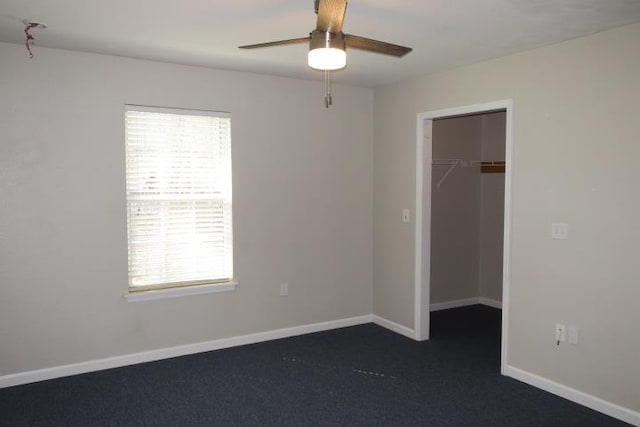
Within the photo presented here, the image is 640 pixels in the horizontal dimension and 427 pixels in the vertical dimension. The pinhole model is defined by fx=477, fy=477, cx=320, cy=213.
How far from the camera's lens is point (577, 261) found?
3.26 m

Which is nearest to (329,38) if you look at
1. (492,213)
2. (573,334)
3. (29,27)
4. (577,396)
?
(29,27)

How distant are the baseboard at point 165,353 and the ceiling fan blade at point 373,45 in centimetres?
296

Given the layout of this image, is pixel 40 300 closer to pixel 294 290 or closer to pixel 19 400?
pixel 19 400

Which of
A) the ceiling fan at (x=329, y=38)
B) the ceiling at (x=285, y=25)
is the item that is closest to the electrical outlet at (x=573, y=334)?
the ceiling at (x=285, y=25)

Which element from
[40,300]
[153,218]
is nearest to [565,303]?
[153,218]

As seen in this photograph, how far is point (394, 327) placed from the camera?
4859mm

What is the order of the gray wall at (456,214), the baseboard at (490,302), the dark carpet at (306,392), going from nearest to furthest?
1. the dark carpet at (306,392)
2. the gray wall at (456,214)
3. the baseboard at (490,302)

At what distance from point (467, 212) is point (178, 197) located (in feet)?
11.3

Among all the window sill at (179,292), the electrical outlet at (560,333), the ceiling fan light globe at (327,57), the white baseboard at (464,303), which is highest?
the ceiling fan light globe at (327,57)

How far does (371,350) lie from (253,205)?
1.70 meters

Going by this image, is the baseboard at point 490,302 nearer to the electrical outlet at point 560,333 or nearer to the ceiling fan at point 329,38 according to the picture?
the electrical outlet at point 560,333

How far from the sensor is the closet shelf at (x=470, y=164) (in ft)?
18.3

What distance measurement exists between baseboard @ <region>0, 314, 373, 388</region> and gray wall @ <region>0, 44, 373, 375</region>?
49 mm

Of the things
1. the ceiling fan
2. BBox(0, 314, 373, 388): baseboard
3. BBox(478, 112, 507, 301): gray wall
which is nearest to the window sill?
BBox(0, 314, 373, 388): baseboard
